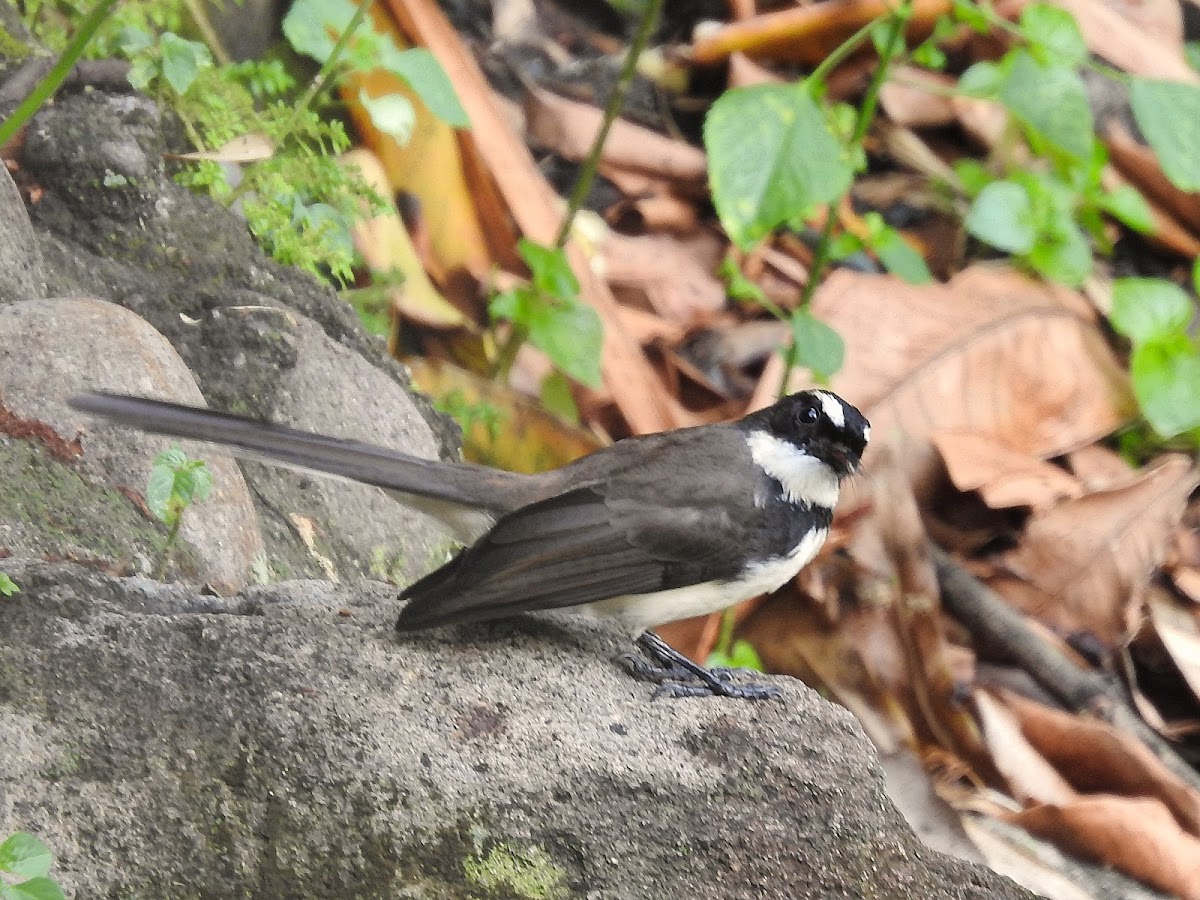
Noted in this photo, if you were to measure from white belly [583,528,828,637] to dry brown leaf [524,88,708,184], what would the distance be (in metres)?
3.54

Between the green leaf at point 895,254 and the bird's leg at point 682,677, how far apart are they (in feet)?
7.27

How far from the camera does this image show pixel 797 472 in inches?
148

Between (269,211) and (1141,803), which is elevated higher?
(269,211)

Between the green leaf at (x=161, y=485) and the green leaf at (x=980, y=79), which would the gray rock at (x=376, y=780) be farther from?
the green leaf at (x=980, y=79)

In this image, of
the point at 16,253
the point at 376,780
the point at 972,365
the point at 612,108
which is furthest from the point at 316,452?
the point at 972,365

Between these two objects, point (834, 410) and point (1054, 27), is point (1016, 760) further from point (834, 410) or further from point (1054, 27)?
point (1054, 27)

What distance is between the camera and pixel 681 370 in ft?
20.4

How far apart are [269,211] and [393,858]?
2.80 metres

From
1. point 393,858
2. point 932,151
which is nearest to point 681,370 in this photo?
point 932,151

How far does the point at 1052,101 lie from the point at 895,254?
1.32 meters

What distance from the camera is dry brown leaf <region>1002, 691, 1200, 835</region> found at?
4.75m

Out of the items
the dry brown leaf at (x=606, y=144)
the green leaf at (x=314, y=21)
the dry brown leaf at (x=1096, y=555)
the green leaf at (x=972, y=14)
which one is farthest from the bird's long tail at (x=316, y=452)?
the dry brown leaf at (x=606, y=144)

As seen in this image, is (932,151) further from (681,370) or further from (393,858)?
(393,858)

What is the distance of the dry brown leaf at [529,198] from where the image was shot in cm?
588
